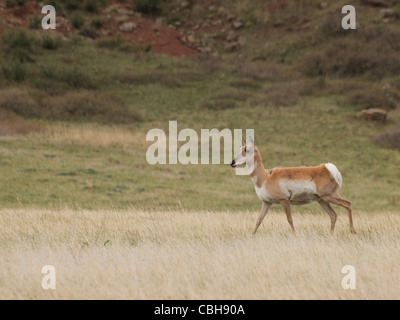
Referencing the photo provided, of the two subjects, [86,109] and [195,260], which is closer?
[195,260]

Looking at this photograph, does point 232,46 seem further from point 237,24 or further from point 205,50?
point 237,24

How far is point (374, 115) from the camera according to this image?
41.3 metres

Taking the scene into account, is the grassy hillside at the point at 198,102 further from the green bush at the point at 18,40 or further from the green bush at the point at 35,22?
the green bush at the point at 35,22

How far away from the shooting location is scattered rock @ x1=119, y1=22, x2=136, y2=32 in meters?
67.7

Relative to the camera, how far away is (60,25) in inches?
2478

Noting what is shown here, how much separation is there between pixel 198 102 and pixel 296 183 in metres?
36.8

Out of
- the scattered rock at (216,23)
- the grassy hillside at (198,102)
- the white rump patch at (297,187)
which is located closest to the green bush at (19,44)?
the grassy hillside at (198,102)

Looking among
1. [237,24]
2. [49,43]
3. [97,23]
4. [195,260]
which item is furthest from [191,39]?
[195,260]

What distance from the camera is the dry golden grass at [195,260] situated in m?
7.12

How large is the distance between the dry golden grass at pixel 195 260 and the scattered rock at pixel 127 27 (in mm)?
58044

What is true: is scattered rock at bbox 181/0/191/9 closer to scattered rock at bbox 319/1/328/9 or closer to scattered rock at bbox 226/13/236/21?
scattered rock at bbox 226/13/236/21

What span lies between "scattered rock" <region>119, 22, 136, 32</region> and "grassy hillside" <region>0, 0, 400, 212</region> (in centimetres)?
216

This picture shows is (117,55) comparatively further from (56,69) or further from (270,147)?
(270,147)

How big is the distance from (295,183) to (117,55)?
164 ft
